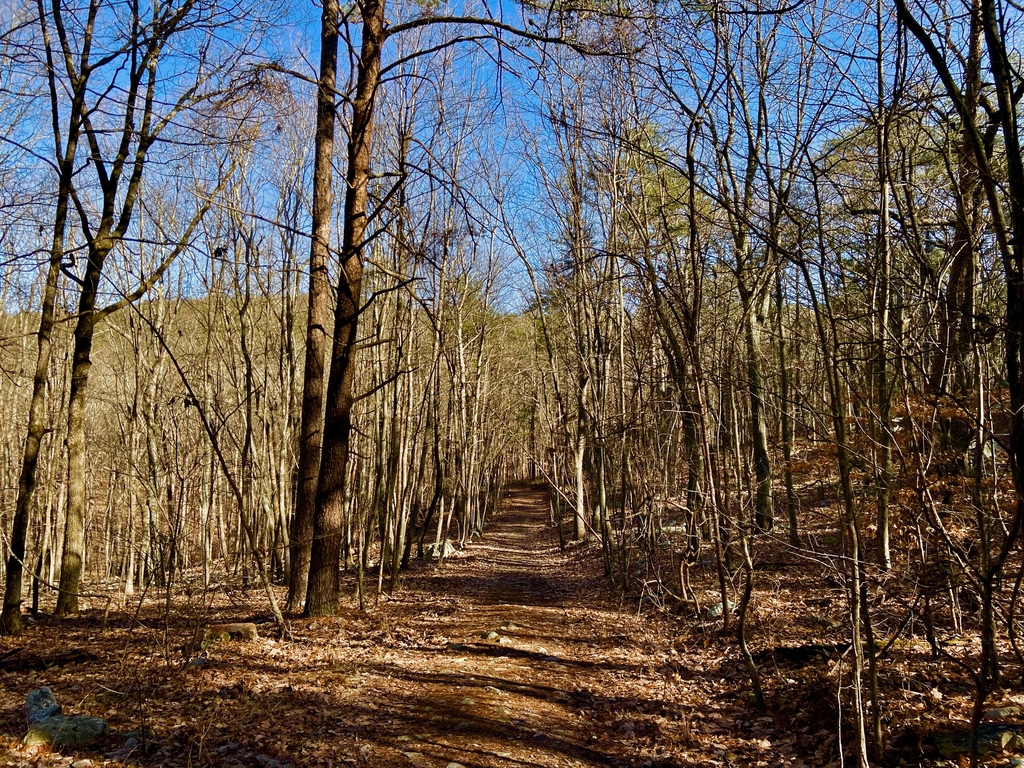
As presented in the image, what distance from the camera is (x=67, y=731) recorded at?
401cm

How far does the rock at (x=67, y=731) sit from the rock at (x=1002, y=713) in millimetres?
5542

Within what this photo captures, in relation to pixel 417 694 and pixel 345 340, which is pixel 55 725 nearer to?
pixel 417 694

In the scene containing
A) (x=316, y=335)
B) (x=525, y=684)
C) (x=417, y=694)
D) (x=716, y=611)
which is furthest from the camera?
(x=316, y=335)

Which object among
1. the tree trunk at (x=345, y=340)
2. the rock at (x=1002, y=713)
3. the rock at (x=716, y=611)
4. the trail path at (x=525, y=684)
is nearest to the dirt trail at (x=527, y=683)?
the trail path at (x=525, y=684)

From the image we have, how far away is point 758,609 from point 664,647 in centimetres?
137

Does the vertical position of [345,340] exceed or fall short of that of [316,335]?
it falls short

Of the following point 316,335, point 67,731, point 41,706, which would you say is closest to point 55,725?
point 67,731

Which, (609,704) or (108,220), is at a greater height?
(108,220)

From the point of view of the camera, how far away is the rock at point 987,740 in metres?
3.65

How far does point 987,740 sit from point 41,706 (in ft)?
19.2

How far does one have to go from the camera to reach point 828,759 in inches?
165

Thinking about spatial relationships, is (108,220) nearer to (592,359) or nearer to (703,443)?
(703,443)

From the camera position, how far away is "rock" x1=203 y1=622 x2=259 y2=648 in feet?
21.1

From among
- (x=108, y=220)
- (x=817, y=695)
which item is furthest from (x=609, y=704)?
(x=108, y=220)
